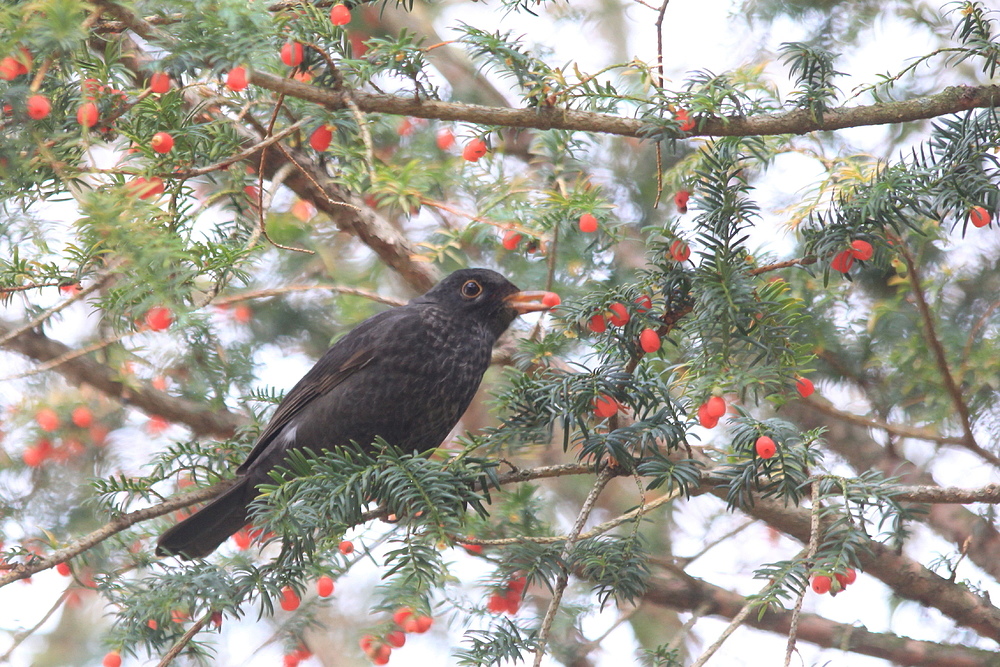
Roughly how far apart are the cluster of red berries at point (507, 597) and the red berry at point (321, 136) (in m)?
1.38

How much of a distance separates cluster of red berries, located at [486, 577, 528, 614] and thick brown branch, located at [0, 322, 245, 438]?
138 centimetres

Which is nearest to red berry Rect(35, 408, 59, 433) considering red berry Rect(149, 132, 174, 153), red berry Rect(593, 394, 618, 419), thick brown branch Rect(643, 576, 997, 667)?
red berry Rect(149, 132, 174, 153)

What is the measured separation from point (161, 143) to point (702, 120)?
1289mm

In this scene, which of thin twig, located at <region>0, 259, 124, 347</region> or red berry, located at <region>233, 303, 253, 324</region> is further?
red berry, located at <region>233, 303, 253, 324</region>

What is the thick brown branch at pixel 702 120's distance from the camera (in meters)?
2.10

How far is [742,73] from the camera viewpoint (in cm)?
248

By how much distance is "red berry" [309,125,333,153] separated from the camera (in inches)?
96.3

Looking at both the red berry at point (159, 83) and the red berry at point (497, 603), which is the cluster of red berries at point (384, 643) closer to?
the red berry at point (497, 603)

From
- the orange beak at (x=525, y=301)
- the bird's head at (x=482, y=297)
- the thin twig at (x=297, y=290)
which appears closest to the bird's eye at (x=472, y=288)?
the bird's head at (x=482, y=297)

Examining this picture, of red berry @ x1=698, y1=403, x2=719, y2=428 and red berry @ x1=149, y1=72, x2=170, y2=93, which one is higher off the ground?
red berry @ x1=149, y1=72, x2=170, y2=93

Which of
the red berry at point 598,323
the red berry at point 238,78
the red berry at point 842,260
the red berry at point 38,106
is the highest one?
the red berry at point 842,260

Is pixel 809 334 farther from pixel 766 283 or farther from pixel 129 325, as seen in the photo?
pixel 129 325

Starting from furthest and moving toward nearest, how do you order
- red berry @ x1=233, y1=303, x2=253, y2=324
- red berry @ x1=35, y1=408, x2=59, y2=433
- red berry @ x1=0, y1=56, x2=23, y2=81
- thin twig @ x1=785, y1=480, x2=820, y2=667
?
1. red berry @ x1=233, y1=303, x2=253, y2=324
2. red berry @ x1=35, y1=408, x2=59, y2=433
3. red berry @ x1=0, y1=56, x2=23, y2=81
4. thin twig @ x1=785, y1=480, x2=820, y2=667

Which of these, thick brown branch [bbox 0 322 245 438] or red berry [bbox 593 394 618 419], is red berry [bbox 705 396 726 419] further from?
thick brown branch [bbox 0 322 245 438]
